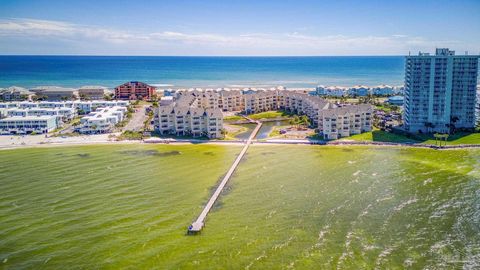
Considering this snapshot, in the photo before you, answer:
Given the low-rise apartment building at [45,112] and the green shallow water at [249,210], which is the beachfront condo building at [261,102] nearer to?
the green shallow water at [249,210]

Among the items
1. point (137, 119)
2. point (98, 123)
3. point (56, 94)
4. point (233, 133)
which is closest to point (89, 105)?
point (137, 119)

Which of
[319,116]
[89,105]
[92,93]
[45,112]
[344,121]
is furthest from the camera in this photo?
[92,93]

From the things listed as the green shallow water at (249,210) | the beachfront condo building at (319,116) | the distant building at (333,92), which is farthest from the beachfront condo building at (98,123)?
the distant building at (333,92)

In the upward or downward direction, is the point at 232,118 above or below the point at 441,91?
below

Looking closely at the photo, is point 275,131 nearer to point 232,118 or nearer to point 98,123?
point 232,118

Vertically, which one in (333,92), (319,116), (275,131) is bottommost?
(275,131)

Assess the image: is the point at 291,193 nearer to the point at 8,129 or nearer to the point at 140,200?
the point at 140,200

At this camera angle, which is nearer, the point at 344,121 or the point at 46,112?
the point at 344,121
